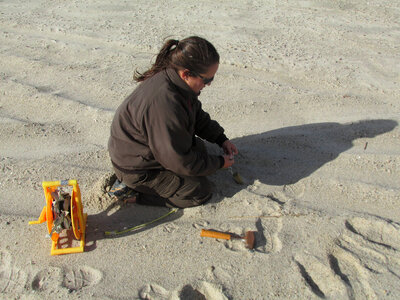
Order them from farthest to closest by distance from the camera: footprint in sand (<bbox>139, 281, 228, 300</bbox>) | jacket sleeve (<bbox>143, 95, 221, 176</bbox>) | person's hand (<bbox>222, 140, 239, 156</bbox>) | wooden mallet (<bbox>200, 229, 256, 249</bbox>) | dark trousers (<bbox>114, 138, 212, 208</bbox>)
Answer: person's hand (<bbox>222, 140, 239, 156</bbox>)
dark trousers (<bbox>114, 138, 212, 208</bbox>)
wooden mallet (<bbox>200, 229, 256, 249</bbox>)
jacket sleeve (<bbox>143, 95, 221, 176</bbox>)
footprint in sand (<bbox>139, 281, 228, 300</bbox>)

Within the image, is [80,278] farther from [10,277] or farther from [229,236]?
[229,236]

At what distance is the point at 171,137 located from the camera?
2307mm

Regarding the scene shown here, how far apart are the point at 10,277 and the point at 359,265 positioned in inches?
80.4

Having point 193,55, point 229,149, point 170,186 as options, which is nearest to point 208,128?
point 229,149

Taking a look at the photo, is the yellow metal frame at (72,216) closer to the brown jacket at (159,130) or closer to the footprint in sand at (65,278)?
the footprint in sand at (65,278)

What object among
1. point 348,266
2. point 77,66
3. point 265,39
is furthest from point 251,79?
point 348,266

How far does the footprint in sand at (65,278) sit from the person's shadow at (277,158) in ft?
0.62

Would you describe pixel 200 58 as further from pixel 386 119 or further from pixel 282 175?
pixel 386 119

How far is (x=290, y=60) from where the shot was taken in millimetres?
4727

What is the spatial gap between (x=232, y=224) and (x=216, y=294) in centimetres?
57

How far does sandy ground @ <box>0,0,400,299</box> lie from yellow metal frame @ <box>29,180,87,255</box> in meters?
0.07

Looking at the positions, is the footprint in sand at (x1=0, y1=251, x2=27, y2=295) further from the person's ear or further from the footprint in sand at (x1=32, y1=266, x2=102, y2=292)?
the person's ear

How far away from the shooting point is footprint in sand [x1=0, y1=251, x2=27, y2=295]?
220 centimetres

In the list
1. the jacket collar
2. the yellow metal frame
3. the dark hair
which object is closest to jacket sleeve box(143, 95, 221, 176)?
the jacket collar
